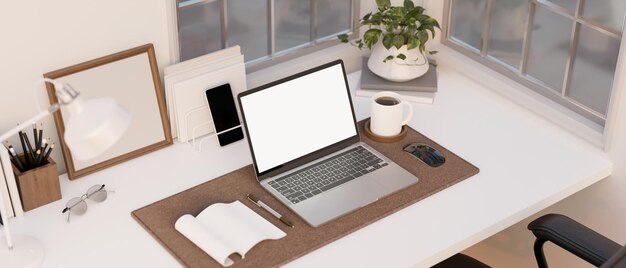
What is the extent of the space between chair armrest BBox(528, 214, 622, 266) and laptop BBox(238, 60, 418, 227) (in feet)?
1.23

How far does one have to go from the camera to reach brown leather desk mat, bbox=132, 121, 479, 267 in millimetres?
2189

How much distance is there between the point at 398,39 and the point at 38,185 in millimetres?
1179

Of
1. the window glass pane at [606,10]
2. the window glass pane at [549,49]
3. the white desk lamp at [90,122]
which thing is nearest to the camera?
the white desk lamp at [90,122]

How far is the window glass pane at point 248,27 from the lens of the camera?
18.1 ft

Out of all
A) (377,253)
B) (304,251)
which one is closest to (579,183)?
(377,253)

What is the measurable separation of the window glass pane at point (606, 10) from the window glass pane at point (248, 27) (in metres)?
2.52

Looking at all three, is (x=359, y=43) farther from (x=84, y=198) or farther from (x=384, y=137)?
(x=84, y=198)

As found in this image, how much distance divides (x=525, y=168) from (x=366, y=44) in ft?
2.26

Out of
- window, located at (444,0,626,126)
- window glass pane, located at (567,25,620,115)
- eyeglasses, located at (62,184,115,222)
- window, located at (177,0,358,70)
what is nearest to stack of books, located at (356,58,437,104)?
eyeglasses, located at (62,184,115,222)

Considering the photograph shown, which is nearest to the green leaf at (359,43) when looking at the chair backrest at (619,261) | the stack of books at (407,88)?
the stack of books at (407,88)

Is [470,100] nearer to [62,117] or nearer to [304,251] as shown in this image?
[304,251]

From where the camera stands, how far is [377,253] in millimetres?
2221

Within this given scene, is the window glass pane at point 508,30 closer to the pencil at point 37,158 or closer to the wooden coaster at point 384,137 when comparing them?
the wooden coaster at point 384,137

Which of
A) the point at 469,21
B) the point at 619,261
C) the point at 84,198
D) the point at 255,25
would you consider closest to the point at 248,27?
the point at 255,25
